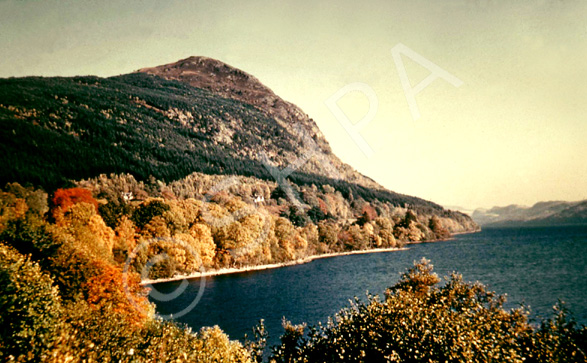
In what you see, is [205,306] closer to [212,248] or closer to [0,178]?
[212,248]

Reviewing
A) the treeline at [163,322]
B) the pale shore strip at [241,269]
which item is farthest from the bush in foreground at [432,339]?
the pale shore strip at [241,269]

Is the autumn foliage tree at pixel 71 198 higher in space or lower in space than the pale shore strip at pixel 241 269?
higher

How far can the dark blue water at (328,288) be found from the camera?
59719mm

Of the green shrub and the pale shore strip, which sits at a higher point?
the green shrub

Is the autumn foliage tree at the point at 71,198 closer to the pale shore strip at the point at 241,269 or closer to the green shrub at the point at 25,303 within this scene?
the pale shore strip at the point at 241,269

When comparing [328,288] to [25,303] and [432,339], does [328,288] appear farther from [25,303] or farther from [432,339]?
[25,303]

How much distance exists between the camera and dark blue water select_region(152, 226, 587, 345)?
59.7 m

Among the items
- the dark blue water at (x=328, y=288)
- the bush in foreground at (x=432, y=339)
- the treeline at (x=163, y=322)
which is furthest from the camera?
the dark blue water at (x=328, y=288)

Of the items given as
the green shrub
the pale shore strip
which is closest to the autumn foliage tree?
the pale shore strip

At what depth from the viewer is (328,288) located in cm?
8469

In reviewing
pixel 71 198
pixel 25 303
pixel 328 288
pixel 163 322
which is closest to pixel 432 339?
pixel 163 322

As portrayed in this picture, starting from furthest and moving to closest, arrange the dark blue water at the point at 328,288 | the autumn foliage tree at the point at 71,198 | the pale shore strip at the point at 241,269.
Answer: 1. the autumn foliage tree at the point at 71,198
2. the pale shore strip at the point at 241,269
3. the dark blue water at the point at 328,288

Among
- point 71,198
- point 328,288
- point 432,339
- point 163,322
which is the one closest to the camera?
point 432,339

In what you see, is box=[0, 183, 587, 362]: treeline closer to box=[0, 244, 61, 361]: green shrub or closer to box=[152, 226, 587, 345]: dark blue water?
box=[0, 244, 61, 361]: green shrub
